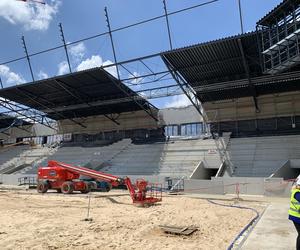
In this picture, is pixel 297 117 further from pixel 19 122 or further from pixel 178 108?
pixel 19 122

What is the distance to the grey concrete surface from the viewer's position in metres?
8.00

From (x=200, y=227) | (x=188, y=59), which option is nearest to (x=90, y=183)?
(x=188, y=59)

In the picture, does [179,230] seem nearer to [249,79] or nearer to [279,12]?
[279,12]

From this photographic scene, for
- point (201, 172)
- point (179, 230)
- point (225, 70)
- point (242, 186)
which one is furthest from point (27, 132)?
point (179, 230)

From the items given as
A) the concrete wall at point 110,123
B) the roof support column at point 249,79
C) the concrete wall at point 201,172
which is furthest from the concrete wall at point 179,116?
the concrete wall at point 201,172

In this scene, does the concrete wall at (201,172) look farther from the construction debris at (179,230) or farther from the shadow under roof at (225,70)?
the construction debris at (179,230)

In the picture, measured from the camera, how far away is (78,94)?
40438mm

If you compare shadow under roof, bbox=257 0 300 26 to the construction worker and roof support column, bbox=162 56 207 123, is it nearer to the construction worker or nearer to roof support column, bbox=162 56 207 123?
roof support column, bbox=162 56 207 123

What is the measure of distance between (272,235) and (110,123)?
3934 centimetres

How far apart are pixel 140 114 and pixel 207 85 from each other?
13.3 m

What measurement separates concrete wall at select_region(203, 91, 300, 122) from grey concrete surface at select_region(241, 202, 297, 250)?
82.7ft

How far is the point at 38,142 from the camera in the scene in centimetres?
5453

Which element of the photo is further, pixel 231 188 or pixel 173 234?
pixel 231 188

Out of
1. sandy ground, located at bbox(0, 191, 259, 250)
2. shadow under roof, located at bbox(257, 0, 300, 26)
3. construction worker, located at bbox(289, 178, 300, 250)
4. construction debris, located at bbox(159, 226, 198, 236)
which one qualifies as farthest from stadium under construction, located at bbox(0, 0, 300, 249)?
construction worker, located at bbox(289, 178, 300, 250)
